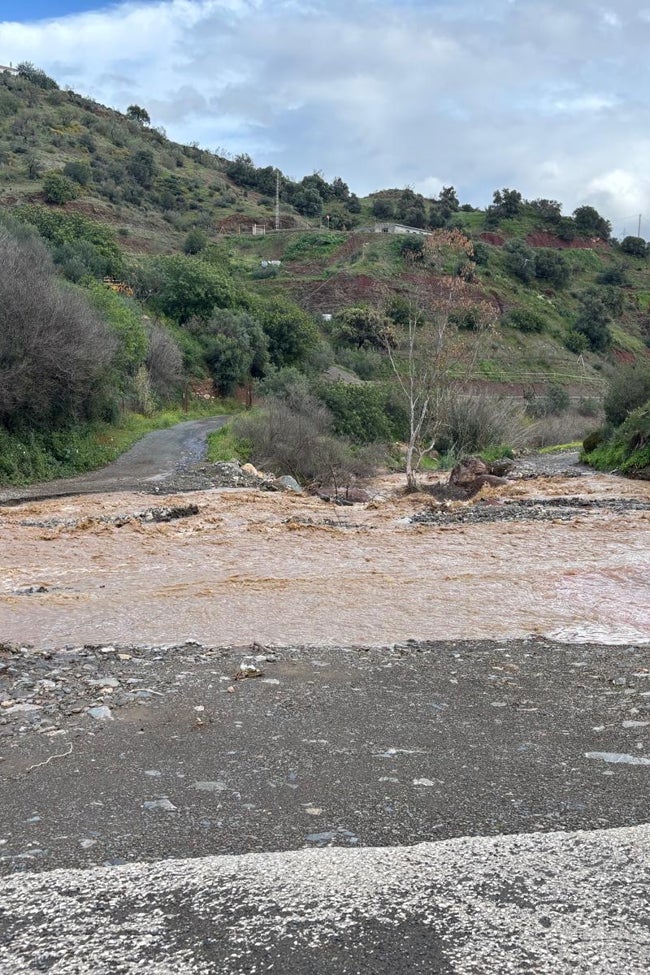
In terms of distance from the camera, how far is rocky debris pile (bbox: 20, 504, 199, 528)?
15.2 m

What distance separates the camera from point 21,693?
6219 millimetres

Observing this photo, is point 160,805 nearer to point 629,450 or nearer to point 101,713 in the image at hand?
point 101,713

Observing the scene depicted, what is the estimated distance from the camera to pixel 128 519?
616 inches

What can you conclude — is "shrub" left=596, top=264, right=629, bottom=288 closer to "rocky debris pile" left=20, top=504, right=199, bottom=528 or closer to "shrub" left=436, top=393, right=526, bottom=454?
"shrub" left=436, top=393, right=526, bottom=454

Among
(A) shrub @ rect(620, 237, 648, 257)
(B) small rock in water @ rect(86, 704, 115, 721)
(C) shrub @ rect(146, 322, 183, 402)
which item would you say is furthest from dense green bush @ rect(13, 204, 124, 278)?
(A) shrub @ rect(620, 237, 648, 257)

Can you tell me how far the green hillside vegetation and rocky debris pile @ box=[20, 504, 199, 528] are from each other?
586cm

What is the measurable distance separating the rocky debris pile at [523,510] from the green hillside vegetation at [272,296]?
16.6 feet

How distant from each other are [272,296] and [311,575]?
45.8 meters

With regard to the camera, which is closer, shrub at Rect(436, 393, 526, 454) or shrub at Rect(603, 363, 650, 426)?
shrub at Rect(603, 363, 650, 426)

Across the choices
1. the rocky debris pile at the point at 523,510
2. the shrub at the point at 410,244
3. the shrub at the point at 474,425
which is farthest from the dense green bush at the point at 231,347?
the rocky debris pile at the point at 523,510

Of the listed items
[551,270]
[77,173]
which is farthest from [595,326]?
[77,173]

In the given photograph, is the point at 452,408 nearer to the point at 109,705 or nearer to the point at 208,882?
the point at 109,705

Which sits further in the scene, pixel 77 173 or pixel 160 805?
pixel 77 173

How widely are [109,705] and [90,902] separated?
2748 mm
